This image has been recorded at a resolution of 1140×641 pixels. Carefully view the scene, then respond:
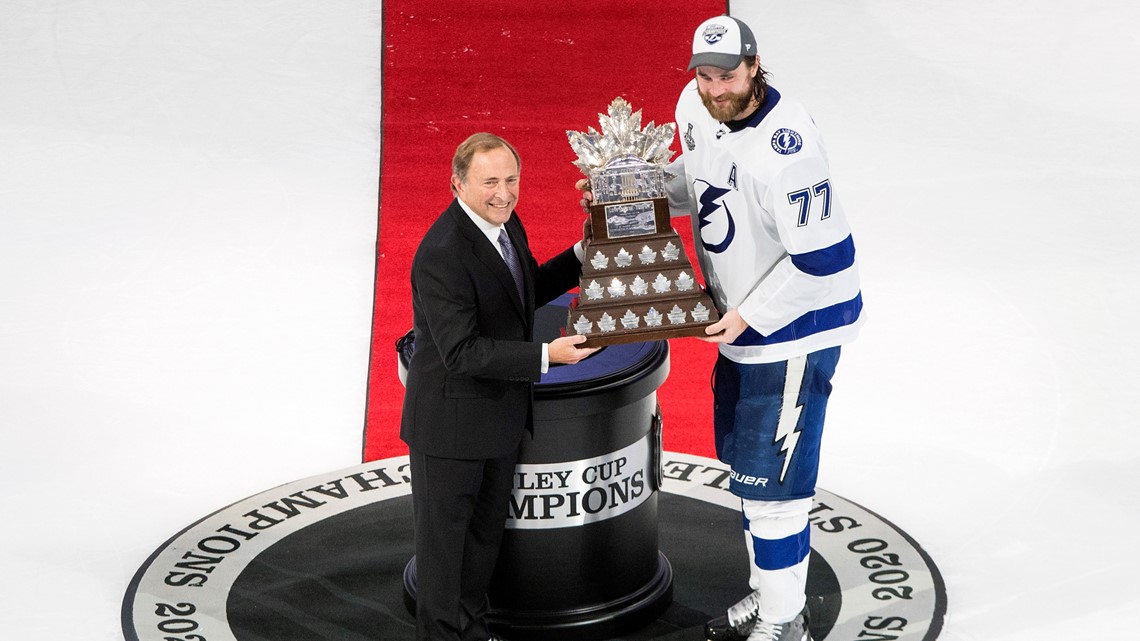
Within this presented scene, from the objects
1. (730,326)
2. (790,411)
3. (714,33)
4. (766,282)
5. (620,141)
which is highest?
(714,33)

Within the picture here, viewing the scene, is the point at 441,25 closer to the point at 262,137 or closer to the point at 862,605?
the point at 262,137

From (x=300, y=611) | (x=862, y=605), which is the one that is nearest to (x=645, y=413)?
(x=862, y=605)

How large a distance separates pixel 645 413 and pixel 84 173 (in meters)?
4.15

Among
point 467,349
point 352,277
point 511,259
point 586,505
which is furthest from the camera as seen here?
point 352,277

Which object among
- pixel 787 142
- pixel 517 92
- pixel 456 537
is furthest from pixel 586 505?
pixel 517 92

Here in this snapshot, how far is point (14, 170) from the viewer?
692cm

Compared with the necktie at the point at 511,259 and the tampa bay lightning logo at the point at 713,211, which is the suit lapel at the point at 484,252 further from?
the tampa bay lightning logo at the point at 713,211

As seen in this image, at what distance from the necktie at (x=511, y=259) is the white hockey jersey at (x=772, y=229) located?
1.68 feet

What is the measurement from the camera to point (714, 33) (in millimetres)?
3438

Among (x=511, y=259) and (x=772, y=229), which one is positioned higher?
(x=772, y=229)

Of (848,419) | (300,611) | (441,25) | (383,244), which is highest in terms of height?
(441,25)

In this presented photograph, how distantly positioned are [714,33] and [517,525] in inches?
57.2

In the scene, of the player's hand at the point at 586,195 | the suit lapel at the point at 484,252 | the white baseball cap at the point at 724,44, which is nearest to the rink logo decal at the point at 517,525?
the suit lapel at the point at 484,252

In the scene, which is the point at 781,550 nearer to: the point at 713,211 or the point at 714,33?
the point at 713,211
